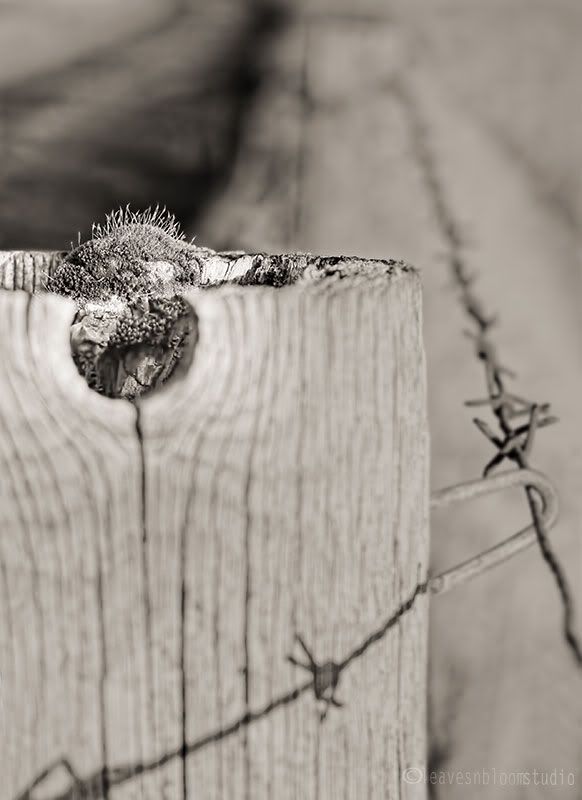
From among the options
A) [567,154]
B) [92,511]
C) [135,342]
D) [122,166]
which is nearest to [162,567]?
[92,511]

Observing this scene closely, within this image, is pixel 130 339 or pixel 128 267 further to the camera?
pixel 128 267

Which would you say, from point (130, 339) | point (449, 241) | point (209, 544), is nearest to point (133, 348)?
point (130, 339)

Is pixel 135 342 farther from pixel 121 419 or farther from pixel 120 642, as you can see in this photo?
pixel 120 642

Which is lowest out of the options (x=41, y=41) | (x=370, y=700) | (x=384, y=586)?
(x=370, y=700)

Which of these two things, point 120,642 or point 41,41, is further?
point 41,41

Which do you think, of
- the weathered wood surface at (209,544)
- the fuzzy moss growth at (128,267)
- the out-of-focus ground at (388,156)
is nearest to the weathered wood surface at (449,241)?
the out-of-focus ground at (388,156)

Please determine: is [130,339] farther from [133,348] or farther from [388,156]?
[388,156]
